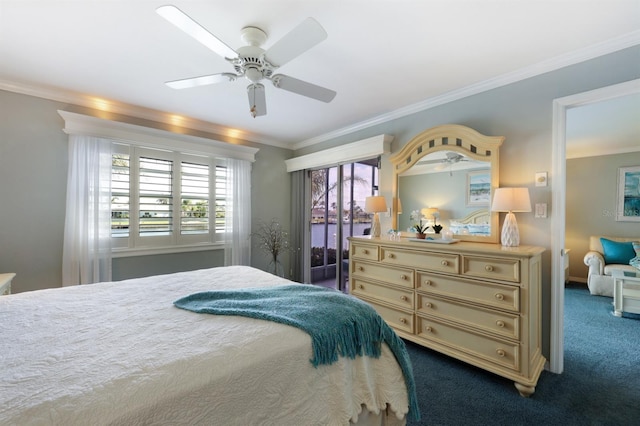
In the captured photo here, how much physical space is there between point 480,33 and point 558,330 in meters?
2.35

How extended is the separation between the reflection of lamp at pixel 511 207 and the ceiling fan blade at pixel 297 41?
1.87m

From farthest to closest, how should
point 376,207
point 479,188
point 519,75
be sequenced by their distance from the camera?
point 376,207, point 479,188, point 519,75

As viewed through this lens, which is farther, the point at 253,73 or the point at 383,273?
the point at 383,273

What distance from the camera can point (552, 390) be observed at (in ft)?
6.52

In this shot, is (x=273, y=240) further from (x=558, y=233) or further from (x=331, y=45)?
(x=558, y=233)

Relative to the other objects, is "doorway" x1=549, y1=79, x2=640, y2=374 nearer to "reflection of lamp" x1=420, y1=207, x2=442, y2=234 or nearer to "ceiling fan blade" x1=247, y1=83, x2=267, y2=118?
→ "reflection of lamp" x1=420, y1=207, x2=442, y2=234

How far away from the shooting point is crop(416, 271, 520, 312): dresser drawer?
1.97 metres

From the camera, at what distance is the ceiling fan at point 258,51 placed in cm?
142

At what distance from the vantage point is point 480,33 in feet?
6.13

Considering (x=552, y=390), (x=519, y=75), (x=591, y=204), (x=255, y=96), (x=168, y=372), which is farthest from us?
(x=591, y=204)

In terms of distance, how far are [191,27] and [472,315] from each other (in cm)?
271

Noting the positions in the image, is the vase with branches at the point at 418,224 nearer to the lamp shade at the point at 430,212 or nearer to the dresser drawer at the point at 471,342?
the lamp shade at the point at 430,212

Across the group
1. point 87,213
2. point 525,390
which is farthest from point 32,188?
point 525,390

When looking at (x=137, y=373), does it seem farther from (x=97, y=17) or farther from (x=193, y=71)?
(x=193, y=71)
